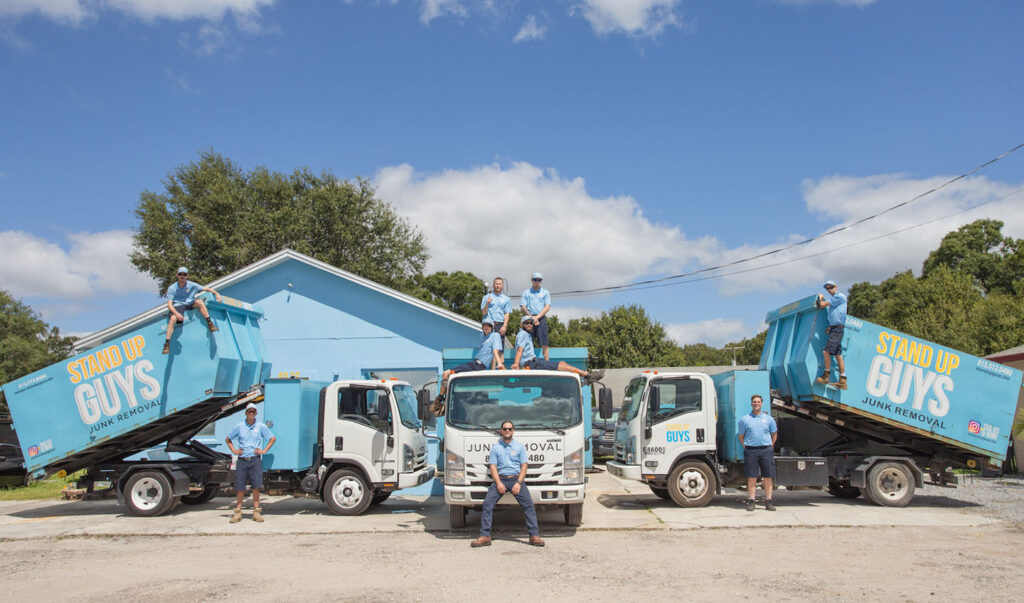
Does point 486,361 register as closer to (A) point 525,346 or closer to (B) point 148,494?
(A) point 525,346

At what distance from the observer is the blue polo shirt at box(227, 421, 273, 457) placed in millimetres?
11477

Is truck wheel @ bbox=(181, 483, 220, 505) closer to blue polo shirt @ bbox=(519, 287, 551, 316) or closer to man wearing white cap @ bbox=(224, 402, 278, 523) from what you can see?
man wearing white cap @ bbox=(224, 402, 278, 523)

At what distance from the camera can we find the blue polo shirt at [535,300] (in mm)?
12938

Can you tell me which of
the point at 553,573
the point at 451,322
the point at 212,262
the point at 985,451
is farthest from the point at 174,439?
the point at 212,262

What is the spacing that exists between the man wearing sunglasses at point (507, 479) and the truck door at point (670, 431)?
11.0ft

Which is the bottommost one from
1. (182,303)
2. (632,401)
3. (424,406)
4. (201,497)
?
(201,497)

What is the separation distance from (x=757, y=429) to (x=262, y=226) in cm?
3062

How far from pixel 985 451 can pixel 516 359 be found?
7.86 meters

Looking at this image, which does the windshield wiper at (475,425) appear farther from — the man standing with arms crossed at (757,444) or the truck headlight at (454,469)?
the man standing with arms crossed at (757,444)

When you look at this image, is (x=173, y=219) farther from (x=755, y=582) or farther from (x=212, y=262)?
(x=755, y=582)

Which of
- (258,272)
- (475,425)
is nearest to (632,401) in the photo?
(475,425)

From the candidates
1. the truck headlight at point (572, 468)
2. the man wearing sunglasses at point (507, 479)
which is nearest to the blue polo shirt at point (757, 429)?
the truck headlight at point (572, 468)

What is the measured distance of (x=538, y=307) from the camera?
13.0 m

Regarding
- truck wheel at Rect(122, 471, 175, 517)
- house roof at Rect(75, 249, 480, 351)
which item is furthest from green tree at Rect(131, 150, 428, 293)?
truck wheel at Rect(122, 471, 175, 517)
